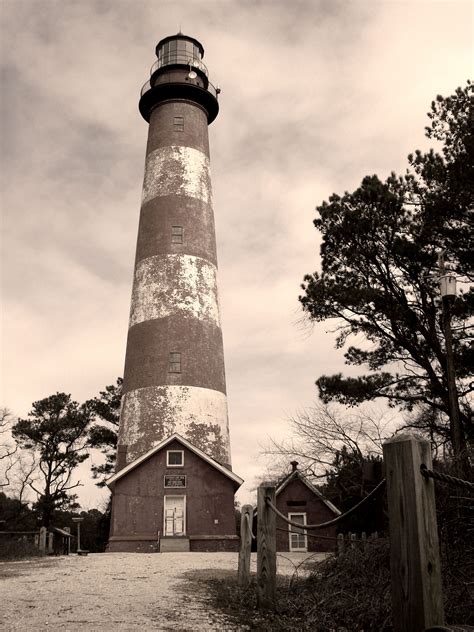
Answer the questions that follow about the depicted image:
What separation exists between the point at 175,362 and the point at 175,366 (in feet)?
0.55

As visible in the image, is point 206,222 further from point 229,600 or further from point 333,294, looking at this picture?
point 229,600

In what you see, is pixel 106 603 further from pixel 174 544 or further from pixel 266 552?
pixel 174 544

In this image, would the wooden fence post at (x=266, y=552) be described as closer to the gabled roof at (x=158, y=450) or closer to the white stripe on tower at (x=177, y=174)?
the gabled roof at (x=158, y=450)

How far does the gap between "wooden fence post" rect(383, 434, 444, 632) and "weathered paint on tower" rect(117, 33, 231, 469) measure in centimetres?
2097

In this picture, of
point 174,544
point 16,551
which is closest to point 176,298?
point 174,544

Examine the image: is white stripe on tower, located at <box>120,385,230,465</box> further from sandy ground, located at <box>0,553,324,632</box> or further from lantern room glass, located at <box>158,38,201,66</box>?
lantern room glass, located at <box>158,38,201,66</box>

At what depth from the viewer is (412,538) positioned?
3770mm

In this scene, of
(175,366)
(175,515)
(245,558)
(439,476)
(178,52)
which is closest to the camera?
(439,476)

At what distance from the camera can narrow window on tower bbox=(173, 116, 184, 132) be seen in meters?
29.2

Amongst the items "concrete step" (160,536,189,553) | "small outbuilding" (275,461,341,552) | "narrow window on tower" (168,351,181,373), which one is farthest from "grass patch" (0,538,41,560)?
"small outbuilding" (275,461,341,552)

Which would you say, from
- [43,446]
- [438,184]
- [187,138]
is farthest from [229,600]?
[43,446]

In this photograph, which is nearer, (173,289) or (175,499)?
(175,499)

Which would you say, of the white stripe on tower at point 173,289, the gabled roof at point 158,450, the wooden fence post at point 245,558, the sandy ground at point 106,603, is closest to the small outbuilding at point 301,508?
the gabled roof at point 158,450

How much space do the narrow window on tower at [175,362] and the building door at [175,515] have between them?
4.85 meters
